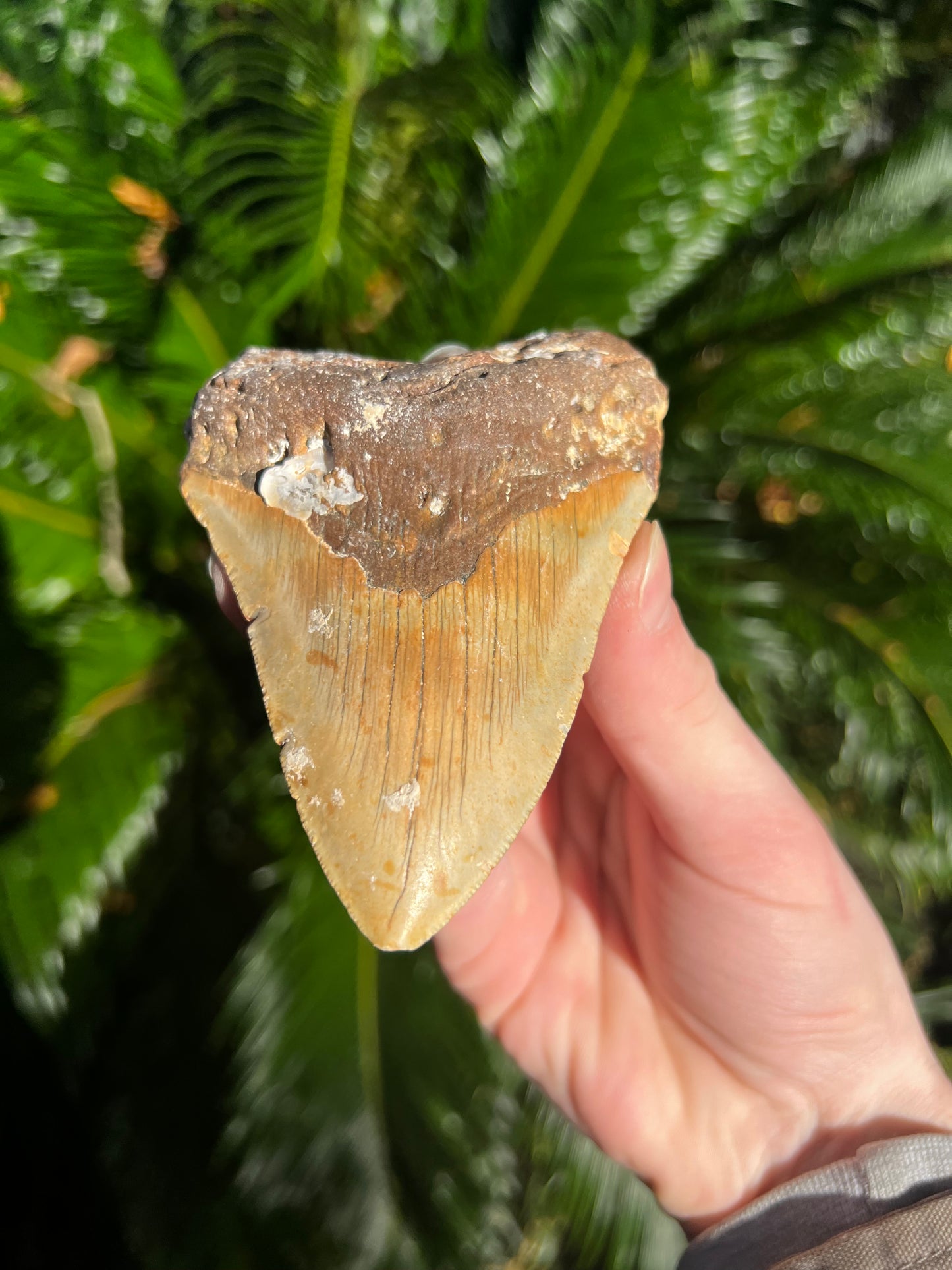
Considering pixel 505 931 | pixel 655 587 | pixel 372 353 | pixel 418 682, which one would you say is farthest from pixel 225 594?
pixel 372 353

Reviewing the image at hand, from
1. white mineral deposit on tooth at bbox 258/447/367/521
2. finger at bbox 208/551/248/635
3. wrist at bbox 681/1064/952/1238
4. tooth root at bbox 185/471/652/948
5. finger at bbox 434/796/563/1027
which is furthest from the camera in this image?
finger at bbox 434/796/563/1027

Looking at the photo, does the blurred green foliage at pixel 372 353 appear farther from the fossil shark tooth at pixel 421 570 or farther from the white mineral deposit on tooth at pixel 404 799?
the white mineral deposit on tooth at pixel 404 799

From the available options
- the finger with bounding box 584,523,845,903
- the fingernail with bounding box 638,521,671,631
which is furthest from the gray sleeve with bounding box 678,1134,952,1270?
the fingernail with bounding box 638,521,671,631

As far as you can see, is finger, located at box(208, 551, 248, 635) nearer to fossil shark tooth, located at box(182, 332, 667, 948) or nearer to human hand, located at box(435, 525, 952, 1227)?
fossil shark tooth, located at box(182, 332, 667, 948)

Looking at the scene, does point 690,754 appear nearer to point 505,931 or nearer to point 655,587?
point 655,587

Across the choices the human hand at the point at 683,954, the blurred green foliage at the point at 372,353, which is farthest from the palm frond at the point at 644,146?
the human hand at the point at 683,954

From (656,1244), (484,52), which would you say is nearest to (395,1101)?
(656,1244)
